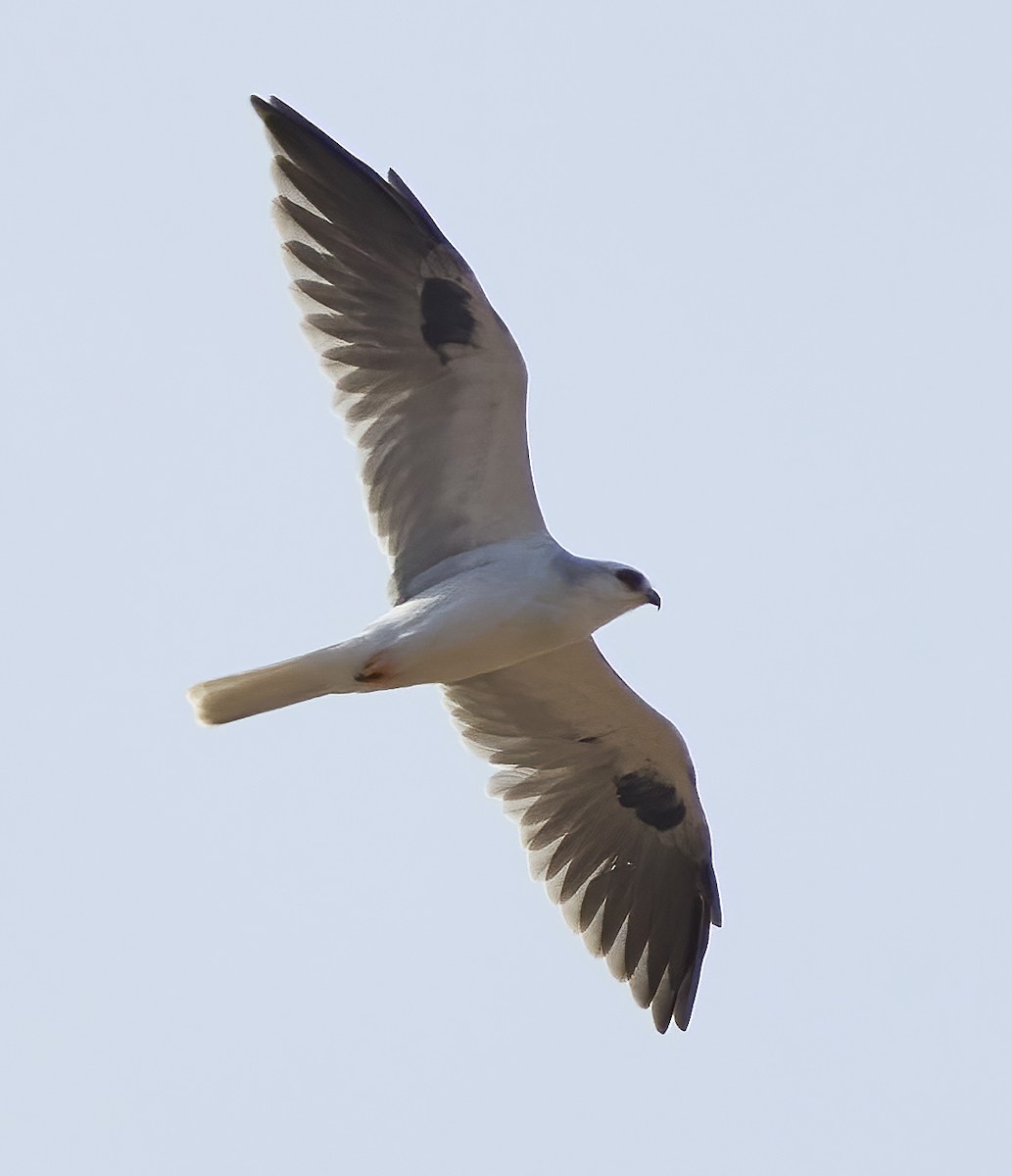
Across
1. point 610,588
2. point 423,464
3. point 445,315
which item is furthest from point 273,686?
point 445,315

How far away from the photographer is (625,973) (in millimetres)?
12844

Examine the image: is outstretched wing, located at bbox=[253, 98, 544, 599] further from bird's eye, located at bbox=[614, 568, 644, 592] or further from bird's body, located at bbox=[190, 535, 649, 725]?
bird's eye, located at bbox=[614, 568, 644, 592]

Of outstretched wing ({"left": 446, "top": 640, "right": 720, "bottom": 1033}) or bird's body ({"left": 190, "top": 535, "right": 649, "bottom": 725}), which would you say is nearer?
bird's body ({"left": 190, "top": 535, "right": 649, "bottom": 725})

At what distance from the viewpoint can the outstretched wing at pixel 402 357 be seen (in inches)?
447

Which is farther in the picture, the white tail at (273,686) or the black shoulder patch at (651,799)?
the black shoulder patch at (651,799)

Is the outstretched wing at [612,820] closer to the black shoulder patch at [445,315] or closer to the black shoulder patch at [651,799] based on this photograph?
the black shoulder patch at [651,799]

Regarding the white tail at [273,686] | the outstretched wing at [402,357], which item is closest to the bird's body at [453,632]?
the white tail at [273,686]

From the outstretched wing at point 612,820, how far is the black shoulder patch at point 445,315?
2.09 metres

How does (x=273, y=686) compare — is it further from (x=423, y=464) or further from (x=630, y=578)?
(x=630, y=578)

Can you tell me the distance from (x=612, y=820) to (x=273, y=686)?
266 centimetres

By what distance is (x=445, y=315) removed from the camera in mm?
11336

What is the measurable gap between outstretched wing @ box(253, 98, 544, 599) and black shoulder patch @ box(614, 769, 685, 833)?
1.93 m

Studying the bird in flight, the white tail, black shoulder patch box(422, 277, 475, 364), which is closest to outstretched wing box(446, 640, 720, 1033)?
the bird in flight

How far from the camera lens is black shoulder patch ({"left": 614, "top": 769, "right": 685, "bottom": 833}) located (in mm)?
12758
